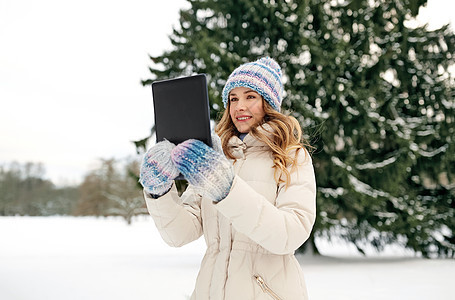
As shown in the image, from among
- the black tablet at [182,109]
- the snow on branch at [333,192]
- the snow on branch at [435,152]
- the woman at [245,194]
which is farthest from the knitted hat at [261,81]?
the snow on branch at [435,152]

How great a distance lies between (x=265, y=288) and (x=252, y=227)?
0.29 meters

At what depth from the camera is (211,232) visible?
63.7 inches

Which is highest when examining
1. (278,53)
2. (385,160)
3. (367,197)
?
(278,53)

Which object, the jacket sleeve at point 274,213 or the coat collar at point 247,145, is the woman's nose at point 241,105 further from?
the jacket sleeve at point 274,213

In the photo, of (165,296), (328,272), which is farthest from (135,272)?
(328,272)

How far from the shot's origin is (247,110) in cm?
169

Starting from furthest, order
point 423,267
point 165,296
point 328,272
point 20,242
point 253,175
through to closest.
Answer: point 20,242, point 423,267, point 328,272, point 165,296, point 253,175

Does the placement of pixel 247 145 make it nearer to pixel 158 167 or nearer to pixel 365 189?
pixel 158 167

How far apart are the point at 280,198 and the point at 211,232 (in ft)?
1.06

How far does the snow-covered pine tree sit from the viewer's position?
28.6 ft

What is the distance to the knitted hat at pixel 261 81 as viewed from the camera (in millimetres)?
1679

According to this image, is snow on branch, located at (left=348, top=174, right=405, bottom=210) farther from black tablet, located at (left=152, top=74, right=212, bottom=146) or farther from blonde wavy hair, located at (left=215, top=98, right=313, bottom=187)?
black tablet, located at (left=152, top=74, right=212, bottom=146)

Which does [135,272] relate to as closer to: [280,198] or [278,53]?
[278,53]

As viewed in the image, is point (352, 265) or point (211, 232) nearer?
point (211, 232)
